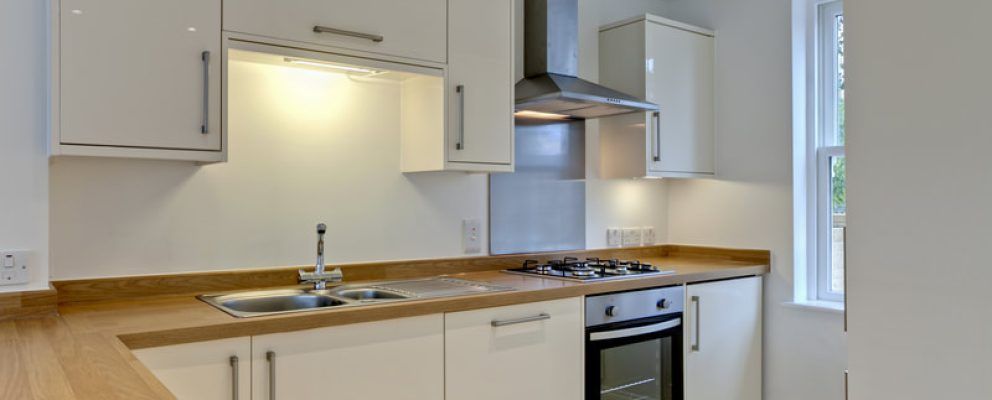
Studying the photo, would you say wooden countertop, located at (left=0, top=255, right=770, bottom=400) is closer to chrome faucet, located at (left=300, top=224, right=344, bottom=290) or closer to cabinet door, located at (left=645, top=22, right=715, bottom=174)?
chrome faucet, located at (left=300, top=224, right=344, bottom=290)

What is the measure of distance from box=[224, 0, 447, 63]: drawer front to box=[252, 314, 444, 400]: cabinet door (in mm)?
932

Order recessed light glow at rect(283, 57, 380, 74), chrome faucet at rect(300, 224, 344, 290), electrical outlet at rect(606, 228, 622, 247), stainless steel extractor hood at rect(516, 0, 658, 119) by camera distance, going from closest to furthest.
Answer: recessed light glow at rect(283, 57, 380, 74)
chrome faucet at rect(300, 224, 344, 290)
stainless steel extractor hood at rect(516, 0, 658, 119)
electrical outlet at rect(606, 228, 622, 247)

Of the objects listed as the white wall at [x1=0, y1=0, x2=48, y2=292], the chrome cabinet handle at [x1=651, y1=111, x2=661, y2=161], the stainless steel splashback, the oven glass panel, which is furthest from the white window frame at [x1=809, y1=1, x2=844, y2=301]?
the white wall at [x1=0, y1=0, x2=48, y2=292]

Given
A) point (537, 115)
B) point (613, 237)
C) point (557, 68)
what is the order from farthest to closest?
1. point (613, 237)
2. point (537, 115)
3. point (557, 68)

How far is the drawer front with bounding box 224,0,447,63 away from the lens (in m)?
2.10

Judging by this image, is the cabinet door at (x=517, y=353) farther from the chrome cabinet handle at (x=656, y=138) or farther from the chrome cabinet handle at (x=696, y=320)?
the chrome cabinet handle at (x=656, y=138)

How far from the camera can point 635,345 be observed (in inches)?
110

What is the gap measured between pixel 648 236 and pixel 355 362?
7.26 ft

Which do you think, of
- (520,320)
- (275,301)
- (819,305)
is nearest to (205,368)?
(275,301)

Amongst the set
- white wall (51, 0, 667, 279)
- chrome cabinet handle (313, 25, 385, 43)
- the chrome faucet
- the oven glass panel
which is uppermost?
chrome cabinet handle (313, 25, 385, 43)

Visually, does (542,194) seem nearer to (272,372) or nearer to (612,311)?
(612,311)

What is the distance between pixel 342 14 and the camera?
2.26 m

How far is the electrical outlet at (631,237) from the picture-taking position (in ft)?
12.0

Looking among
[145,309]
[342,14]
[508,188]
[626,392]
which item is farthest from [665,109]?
[145,309]
